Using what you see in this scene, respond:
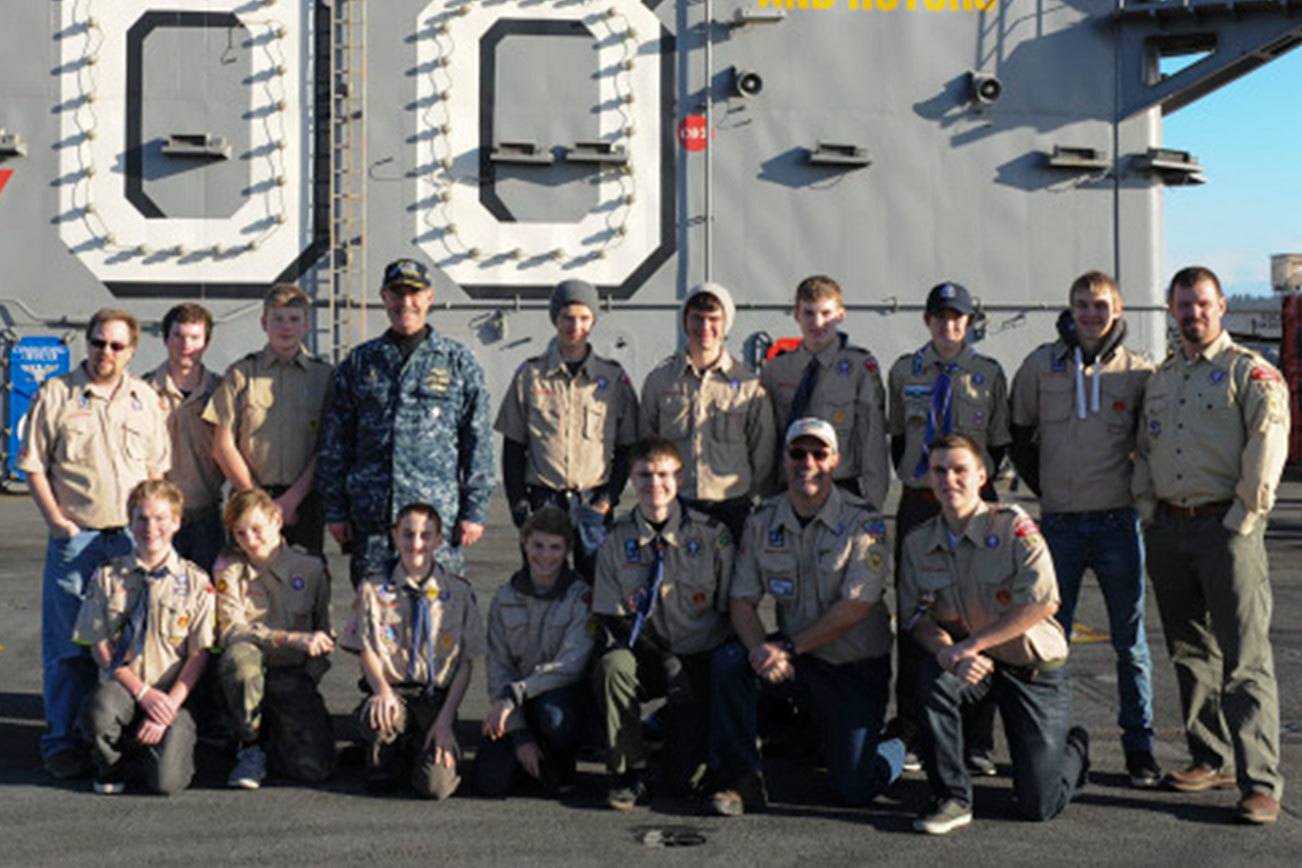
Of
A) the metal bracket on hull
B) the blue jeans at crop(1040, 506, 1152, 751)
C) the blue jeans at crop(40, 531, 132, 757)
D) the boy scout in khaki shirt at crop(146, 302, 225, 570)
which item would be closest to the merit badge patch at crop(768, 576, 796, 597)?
the blue jeans at crop(1040, 506, 1152, 751)

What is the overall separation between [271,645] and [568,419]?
159 centimetres

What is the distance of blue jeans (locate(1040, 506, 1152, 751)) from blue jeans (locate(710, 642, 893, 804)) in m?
0.89

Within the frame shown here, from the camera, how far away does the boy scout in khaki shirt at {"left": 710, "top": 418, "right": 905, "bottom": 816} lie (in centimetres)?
539

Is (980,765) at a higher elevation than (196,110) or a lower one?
lower

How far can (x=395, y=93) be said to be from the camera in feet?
47.0

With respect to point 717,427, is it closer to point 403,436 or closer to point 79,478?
point 403,436

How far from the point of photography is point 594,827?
5.07 m

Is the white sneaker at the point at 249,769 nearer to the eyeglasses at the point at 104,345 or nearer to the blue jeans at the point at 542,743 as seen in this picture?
the blue jeans at the point at 542,743

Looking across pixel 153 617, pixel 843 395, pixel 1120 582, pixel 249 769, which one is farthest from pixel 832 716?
pixel 153 617

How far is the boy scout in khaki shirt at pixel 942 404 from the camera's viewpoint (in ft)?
19.8

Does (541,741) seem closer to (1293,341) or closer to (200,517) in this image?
(200,517)

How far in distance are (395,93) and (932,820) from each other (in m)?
11.1

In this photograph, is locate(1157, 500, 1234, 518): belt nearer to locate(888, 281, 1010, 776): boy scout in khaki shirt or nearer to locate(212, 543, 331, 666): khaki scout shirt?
locate(888, 281, 1010, 776): boy scout in khaki shirt

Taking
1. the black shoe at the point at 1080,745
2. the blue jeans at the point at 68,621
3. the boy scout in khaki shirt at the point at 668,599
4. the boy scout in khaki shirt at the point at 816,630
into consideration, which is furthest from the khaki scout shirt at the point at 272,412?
the black shoe at the point at 1080,745
